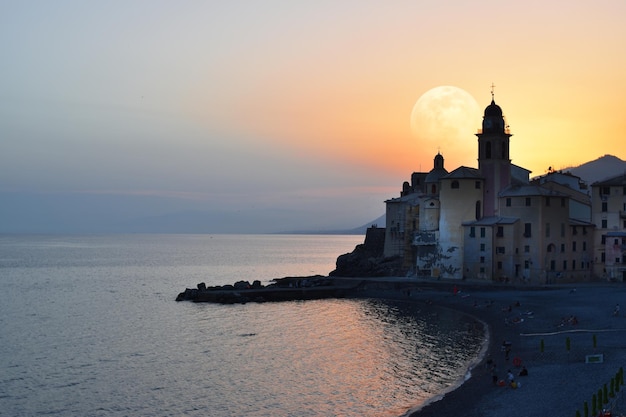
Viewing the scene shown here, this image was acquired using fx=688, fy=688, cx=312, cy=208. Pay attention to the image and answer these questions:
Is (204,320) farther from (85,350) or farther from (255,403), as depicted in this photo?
(255,403)

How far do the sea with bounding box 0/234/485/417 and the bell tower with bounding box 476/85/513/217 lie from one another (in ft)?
54.6

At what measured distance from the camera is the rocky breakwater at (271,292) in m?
87.1

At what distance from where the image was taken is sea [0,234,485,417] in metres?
39.9

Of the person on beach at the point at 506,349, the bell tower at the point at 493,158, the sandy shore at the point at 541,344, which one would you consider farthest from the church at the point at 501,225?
the person on beach at the point at 506,349

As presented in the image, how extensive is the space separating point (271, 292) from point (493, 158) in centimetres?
3259

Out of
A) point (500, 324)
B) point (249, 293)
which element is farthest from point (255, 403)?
point (249, 293)

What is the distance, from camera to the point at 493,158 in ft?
277

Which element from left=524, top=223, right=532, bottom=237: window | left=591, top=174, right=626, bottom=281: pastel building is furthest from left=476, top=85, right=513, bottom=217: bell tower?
left=591, top=174, right=626, bottom=281: pastel building

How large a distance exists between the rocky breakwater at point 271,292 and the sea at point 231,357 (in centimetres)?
261

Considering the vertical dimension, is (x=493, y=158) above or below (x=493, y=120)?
below

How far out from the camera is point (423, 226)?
90.8 metres

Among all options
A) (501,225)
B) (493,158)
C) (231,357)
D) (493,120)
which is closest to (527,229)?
(501,225)

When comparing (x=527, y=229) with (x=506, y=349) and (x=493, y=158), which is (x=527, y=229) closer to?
(x=493, y=158)

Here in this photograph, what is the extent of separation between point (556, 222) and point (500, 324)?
24581 mm
